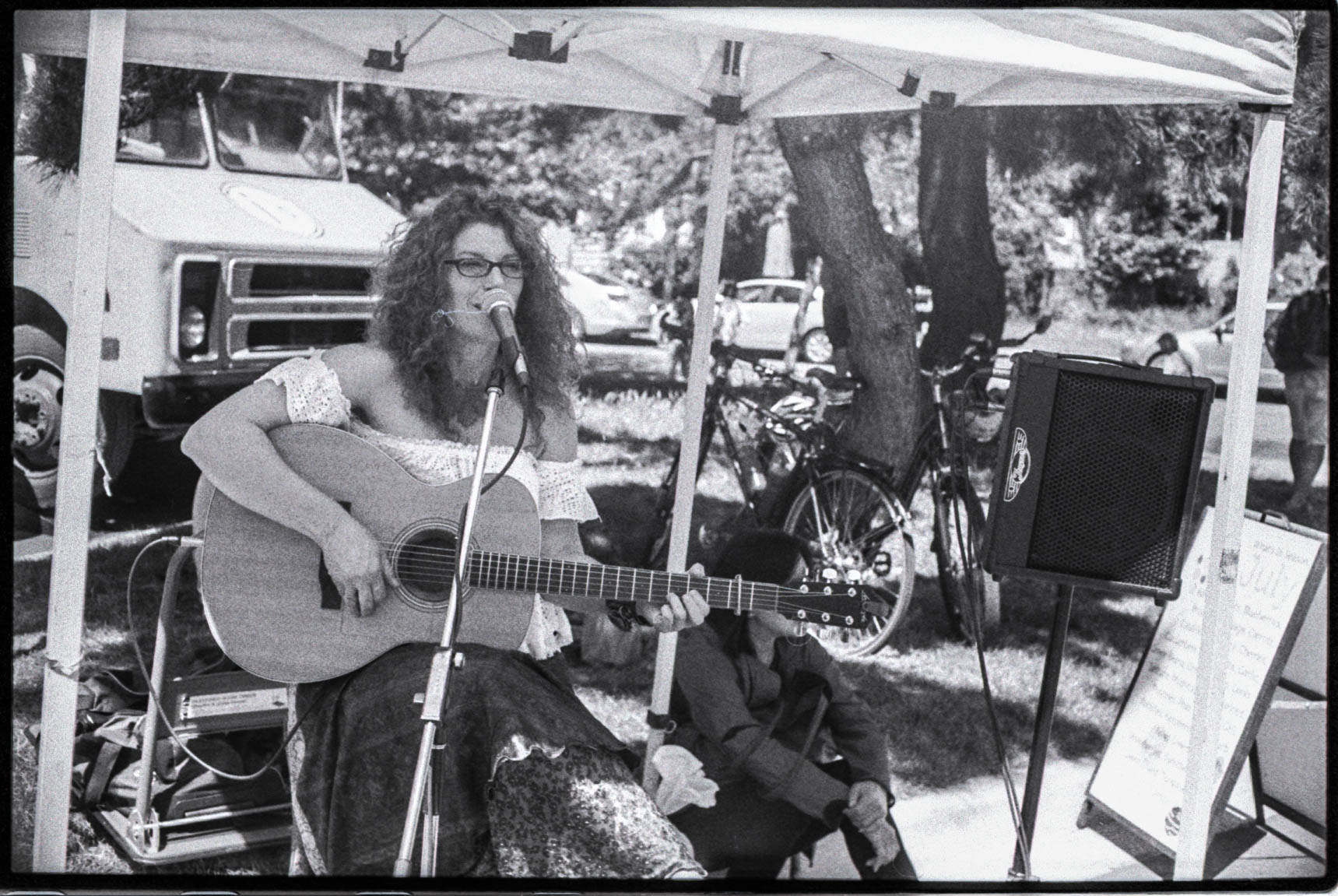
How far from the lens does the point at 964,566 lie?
568cm

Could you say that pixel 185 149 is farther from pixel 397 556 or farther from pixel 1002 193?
pixel 1002 193

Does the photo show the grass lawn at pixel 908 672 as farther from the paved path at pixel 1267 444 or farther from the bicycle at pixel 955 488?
the paved path at pixel 1267 444

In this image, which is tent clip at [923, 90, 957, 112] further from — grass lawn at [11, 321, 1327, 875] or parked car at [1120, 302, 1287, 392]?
parked car at [1120, 302, 1287, 392]

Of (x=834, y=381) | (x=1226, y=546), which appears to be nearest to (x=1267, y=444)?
(x=834, y=381)

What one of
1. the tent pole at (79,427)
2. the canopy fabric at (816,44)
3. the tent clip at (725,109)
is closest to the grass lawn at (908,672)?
the tent pole at (79,427)

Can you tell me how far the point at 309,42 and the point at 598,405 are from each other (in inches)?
283

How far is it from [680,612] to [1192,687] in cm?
181

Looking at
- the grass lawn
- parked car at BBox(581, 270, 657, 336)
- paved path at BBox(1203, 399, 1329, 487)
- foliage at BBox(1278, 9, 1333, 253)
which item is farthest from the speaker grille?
parked car at BBox(581, 270, 657, 336)

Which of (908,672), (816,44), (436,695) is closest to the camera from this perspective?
(436,695)

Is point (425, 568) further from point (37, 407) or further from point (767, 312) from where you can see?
point (767, 312)

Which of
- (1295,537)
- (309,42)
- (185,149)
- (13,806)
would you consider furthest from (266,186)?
(1295,537)

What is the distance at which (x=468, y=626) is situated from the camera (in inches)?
113

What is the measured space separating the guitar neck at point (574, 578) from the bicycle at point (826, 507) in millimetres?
2260

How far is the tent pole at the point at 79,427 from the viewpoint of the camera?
105 inches
